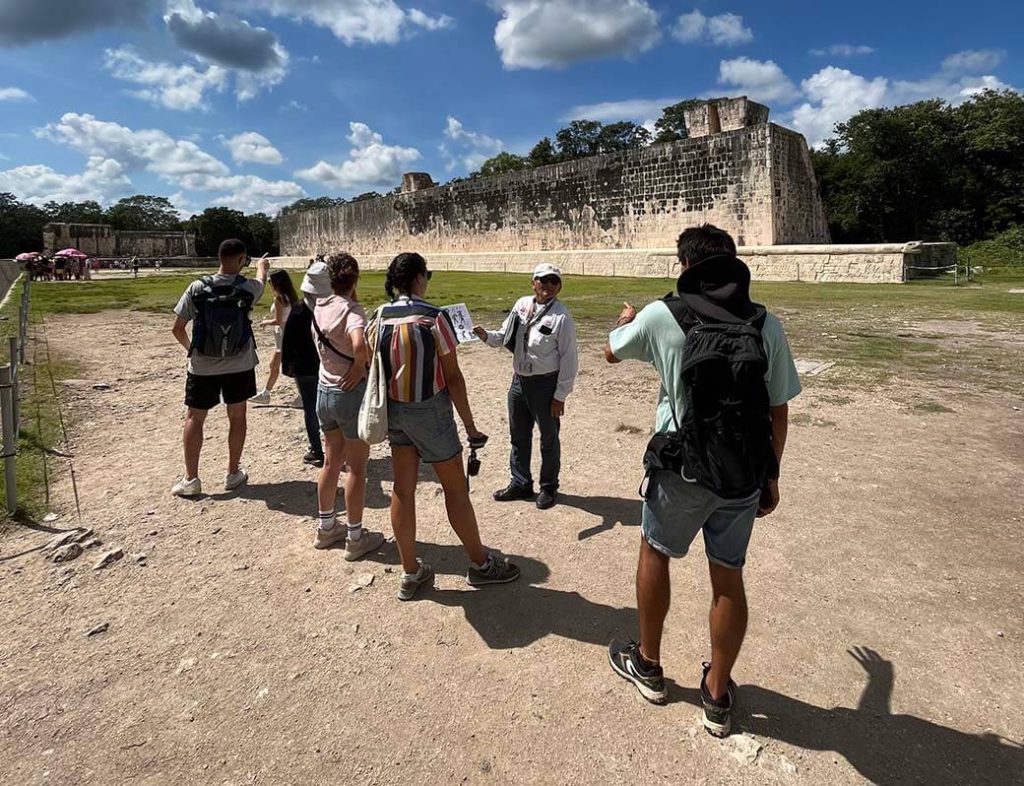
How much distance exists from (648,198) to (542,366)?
2083 centimetres

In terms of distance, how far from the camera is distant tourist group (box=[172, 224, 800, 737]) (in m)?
1.80

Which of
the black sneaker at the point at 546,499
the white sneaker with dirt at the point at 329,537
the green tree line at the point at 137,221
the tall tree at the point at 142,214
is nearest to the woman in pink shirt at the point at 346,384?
the white sneaker with dirt at the point at 329,537

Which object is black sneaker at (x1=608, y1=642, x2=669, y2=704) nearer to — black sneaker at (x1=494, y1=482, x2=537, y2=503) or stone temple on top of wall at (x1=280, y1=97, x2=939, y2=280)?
black sneaker at (x1=494, y1=482, x2=537, y2=503)

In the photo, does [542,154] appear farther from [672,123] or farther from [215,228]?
[215,228]

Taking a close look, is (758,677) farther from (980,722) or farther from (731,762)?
(980,722)

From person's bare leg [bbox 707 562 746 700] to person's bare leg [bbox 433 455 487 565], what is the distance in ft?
3.80

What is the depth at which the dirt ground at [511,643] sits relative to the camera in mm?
1924

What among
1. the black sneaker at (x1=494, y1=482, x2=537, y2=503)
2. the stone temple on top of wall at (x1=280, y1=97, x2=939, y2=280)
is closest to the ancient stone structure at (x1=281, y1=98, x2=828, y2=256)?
the stone temple on top of wall at (x1=280, y1=97, x2=939, y2=280)

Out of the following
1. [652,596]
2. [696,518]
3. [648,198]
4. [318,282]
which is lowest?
[652,596]

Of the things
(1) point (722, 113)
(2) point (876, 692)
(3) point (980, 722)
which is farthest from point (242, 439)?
(1) point (722, 113)

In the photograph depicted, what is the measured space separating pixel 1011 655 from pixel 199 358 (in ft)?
14.3

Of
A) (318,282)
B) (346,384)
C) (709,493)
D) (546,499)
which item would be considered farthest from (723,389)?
(318,282)

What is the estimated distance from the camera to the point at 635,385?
6.77 m

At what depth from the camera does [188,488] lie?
3.94 metres
